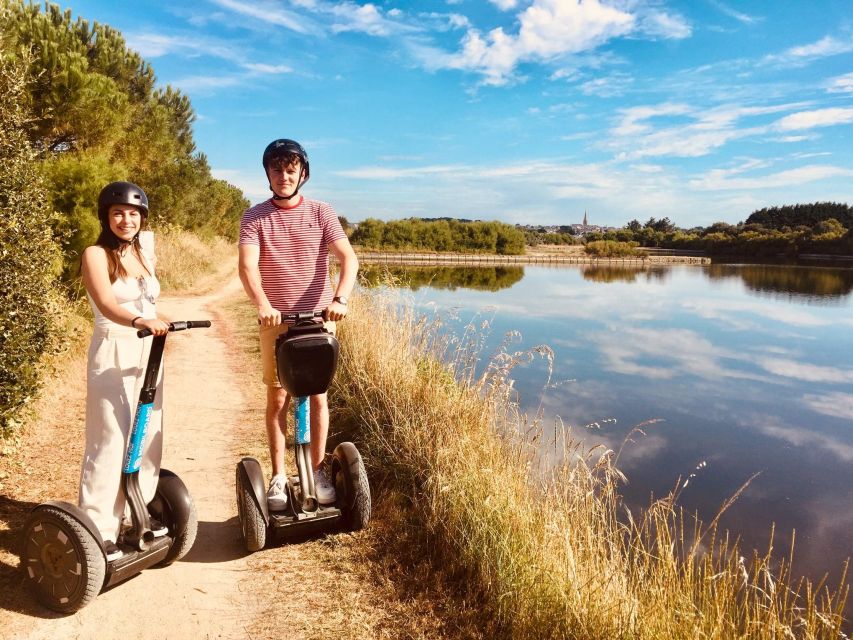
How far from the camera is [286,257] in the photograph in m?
2.95

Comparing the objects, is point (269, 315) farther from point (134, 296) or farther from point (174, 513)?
point (174, 513)

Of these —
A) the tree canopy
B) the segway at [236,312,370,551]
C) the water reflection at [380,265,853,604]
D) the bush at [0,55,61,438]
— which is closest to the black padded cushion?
the segway at [236,312,370,551]

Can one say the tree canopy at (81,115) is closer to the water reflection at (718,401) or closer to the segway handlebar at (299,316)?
the segway handlebar at (299,316)

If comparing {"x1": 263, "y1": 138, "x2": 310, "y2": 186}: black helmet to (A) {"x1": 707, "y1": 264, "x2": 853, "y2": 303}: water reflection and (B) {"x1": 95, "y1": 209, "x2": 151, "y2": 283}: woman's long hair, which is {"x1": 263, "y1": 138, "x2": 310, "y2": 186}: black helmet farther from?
(A) {"x1": 707, "y1": 264, "x2": 853, "y2": 303}: water reflection

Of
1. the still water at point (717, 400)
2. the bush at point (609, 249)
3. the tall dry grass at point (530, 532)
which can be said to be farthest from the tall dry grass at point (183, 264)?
the bush at point (609, 249)

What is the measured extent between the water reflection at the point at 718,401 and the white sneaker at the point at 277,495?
176 centimetres

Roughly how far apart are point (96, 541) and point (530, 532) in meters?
2.04

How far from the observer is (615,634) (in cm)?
223

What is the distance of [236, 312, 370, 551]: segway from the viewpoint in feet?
8.89

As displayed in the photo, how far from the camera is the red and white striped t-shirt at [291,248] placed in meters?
2.92

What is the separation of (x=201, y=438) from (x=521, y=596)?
133 inches

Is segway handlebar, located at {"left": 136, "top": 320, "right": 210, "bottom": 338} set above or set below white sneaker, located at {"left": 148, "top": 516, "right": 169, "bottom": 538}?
above

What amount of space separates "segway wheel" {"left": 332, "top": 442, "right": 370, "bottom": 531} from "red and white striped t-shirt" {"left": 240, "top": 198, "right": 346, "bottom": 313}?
0.90m

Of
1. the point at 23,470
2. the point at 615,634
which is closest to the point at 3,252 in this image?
the point at 23,470
